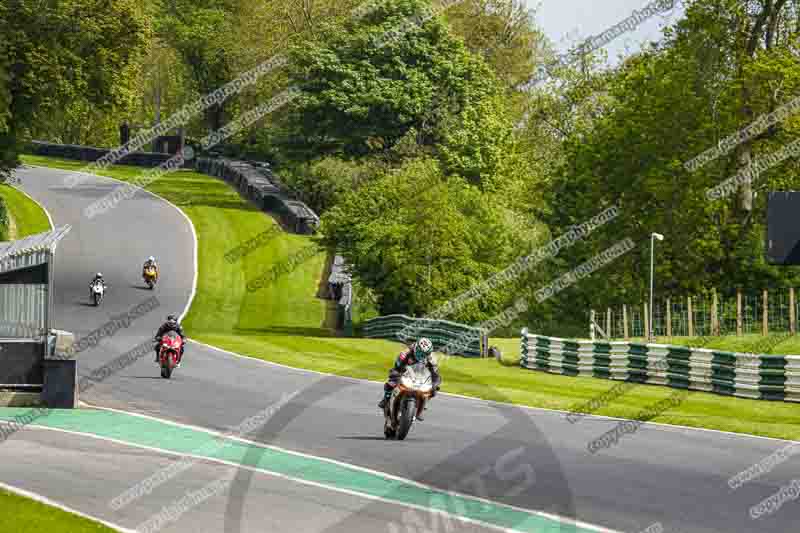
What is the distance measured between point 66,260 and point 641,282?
1027 inches

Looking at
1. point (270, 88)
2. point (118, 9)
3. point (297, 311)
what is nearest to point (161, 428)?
point (297, 311)

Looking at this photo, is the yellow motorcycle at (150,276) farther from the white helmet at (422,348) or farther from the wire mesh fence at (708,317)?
the white helmet at (422,348)

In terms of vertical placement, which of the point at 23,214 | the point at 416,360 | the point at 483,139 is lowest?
the point at 416,360

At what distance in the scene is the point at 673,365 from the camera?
30.7 metres

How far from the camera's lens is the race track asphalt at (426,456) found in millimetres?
13375

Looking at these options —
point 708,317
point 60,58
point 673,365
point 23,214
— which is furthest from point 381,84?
point 673,365

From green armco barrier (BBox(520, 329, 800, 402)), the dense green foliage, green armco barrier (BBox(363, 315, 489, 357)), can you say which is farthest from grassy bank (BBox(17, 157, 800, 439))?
the dense green foliage

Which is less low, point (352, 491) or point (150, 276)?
point (150, 276)

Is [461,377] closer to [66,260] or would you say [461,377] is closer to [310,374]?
[310,374]

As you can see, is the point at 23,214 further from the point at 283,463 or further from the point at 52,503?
the point at 52,503

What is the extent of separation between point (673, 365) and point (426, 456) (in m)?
14.7

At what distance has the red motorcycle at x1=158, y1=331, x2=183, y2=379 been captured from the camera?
94.2 feet

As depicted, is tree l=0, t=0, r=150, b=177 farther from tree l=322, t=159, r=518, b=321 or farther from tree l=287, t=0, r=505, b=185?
tree l=287, t=0, r=505, b=185

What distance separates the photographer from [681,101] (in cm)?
5281
